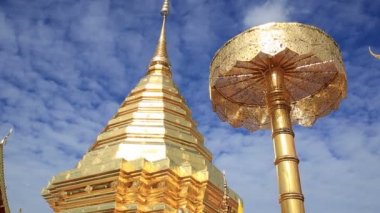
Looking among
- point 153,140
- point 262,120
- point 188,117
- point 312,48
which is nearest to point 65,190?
point 153,140

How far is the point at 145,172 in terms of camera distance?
11.8m

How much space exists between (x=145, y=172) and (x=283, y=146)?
5.76 metres

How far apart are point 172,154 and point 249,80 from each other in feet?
16.7

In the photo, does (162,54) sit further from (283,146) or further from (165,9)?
(283,146)

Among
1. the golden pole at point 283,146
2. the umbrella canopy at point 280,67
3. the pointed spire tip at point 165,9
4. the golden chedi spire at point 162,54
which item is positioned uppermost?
the pointed spire tip at point 165,9

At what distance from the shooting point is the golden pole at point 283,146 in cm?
620

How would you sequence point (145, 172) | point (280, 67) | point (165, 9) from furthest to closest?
point (165, 9), point (145, 172), point (280, 67)

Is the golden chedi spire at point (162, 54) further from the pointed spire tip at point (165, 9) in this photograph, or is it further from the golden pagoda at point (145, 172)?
the golden pagoda at point (145, 172)

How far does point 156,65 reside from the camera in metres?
17.8

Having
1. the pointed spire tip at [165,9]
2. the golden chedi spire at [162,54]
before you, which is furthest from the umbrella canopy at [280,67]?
the pointed spire tip at [165,9]

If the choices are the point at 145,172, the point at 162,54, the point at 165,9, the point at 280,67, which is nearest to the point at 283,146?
the point at 280,67

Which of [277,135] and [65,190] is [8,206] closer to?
[65,190]

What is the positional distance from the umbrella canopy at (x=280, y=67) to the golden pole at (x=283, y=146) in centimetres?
40

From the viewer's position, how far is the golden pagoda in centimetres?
1167
